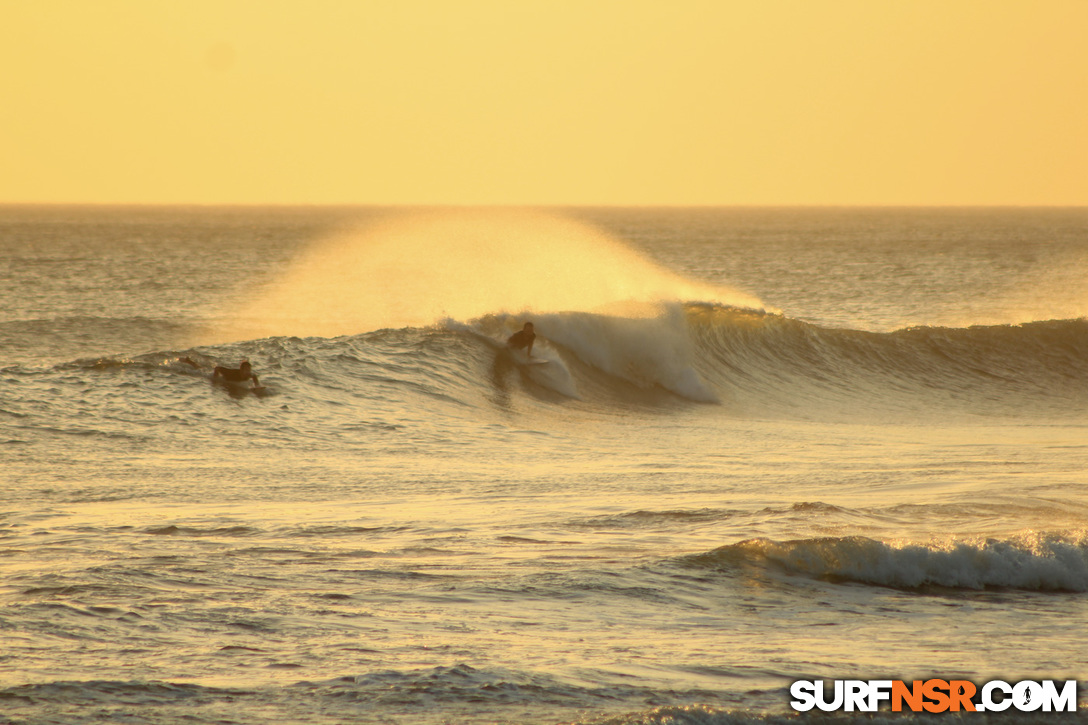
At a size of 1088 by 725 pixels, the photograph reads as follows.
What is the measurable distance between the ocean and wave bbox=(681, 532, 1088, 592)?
2 cm

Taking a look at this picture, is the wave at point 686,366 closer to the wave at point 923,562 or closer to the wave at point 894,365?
the wave at point 894,365

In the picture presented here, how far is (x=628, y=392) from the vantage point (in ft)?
60.6

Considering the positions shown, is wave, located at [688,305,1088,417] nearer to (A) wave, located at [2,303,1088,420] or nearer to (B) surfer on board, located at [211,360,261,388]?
(A) wave, located at [2,303,1088,420]

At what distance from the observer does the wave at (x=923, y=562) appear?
25.8ft

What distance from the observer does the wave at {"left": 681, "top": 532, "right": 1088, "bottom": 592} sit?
7.88 metres

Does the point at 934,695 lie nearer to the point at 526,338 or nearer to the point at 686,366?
the point at 526,338

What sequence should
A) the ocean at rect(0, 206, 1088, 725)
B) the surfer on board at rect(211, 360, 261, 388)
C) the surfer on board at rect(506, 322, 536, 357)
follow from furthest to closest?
the surfer on board at rect(506, 322, 536, 357) < the surfer on board at rect(211, 360, 261, 388) < the ocean at rect(0, 206, 1088, 725)

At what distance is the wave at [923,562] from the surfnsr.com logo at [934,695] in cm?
209

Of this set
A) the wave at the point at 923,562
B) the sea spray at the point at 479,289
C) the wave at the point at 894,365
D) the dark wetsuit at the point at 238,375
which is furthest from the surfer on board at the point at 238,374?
the wave at the point at 923,562

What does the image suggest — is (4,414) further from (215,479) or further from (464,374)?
(464,374)

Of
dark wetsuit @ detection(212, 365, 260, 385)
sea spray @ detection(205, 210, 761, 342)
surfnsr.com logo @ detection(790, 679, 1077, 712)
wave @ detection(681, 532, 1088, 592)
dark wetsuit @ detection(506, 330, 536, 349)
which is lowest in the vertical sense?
surfnsr.com logo @ detection(790, 679, 1077, 712)

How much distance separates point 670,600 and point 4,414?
944 cm

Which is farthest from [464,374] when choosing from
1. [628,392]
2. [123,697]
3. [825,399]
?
[123,697]

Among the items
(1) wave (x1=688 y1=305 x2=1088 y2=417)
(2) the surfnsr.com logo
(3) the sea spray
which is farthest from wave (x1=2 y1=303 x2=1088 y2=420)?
(2) the surfnsr.com logo
